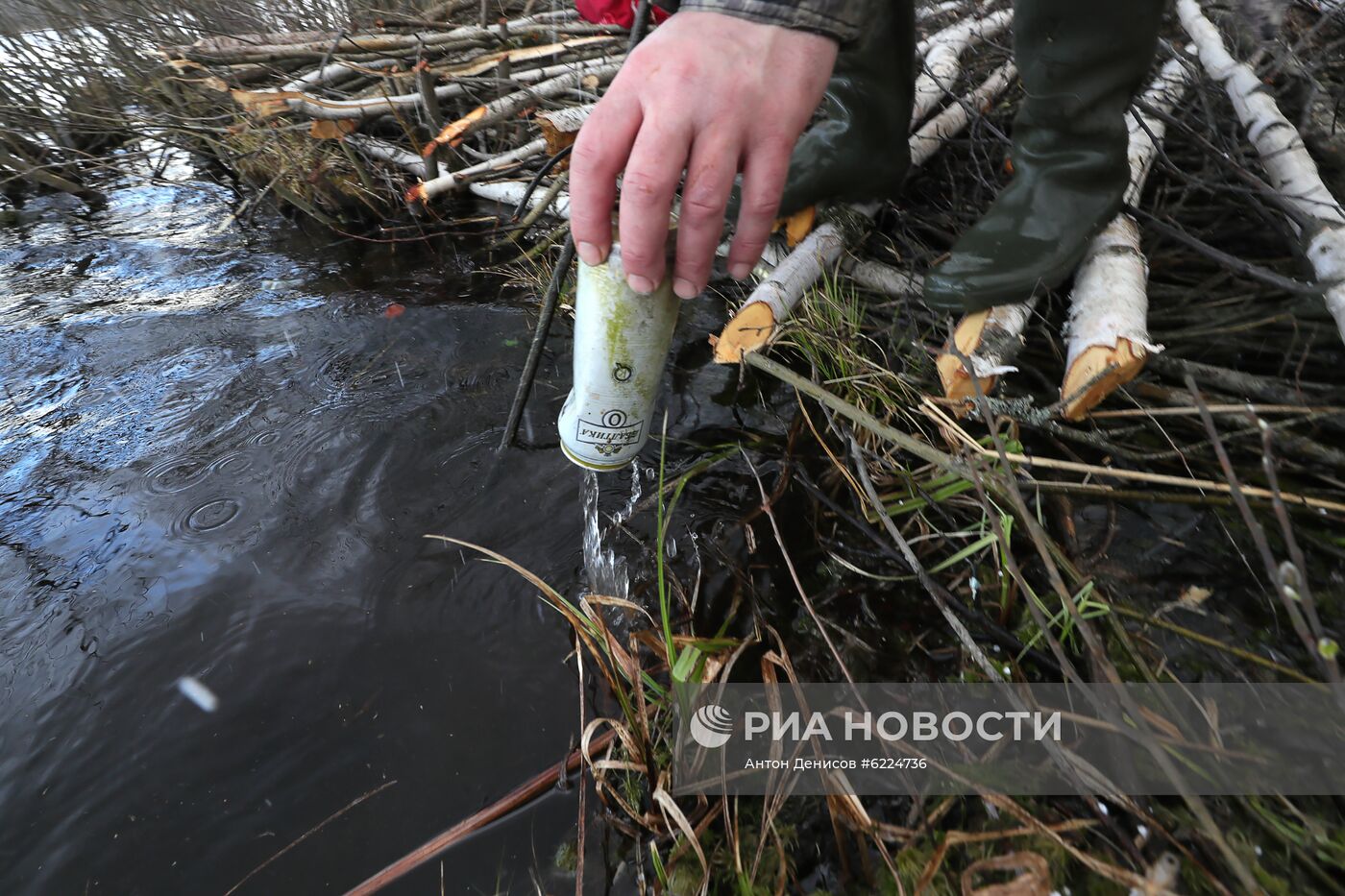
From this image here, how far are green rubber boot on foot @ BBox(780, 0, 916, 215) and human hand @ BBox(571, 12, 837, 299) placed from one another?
1572mm

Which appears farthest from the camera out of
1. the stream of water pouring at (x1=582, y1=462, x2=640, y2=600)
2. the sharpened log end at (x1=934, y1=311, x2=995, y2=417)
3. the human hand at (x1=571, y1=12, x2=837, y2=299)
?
the stream of water pouring at (x1=582, y1=462, x2=640, y2=600)

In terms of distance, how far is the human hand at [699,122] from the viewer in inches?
41.3

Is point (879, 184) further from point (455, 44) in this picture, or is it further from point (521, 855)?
point (455, 44)

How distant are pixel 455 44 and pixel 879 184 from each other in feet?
13.1

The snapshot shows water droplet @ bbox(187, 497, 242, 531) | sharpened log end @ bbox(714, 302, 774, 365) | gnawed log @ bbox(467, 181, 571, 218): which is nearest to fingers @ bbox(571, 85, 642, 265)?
sharpened log end @ bbox(714, 302, 774, 365)

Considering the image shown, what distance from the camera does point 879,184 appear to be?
2.79m

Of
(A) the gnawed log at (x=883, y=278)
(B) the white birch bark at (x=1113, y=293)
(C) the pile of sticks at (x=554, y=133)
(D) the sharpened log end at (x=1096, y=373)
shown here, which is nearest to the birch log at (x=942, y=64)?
(C) the pile of sticks at (x=554, y=133)

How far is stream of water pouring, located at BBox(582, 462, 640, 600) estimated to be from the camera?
80.7 inches

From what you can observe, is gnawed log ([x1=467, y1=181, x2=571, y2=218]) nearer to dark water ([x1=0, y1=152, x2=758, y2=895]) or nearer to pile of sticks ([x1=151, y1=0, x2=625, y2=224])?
pile of sticks ([x1=151, y1=0, x2=625, y2=224])

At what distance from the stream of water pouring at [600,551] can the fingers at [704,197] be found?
1085 mm

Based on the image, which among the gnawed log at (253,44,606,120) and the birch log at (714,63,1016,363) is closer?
the birch log at (714,63,1016,363)

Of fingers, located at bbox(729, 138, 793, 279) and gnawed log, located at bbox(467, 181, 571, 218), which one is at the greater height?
fingers, located at bbox(729, 138, 793, 279)

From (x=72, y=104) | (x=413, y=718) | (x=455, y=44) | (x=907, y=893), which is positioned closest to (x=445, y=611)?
(x=413, y=718)

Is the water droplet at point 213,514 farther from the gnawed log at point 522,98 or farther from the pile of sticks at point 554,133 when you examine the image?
the gnawed log at point 522,98
